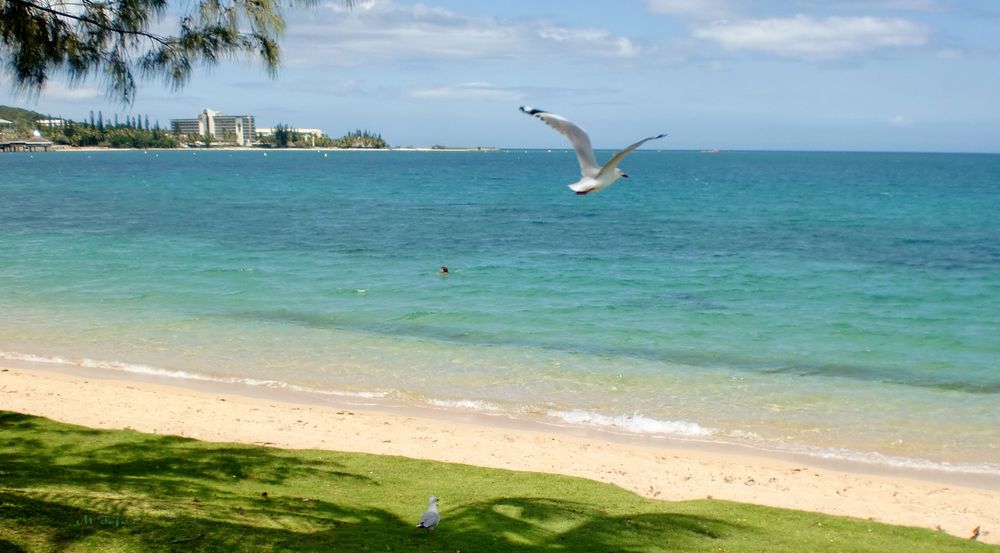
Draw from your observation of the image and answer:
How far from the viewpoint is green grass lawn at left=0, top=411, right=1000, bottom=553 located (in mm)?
6516

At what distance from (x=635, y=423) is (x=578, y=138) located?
243 inches

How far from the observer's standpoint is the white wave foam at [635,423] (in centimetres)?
1381

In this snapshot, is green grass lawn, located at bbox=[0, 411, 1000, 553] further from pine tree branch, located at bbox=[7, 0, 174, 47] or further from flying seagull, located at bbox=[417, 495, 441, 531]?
pine tree branch, located at bbox=[7, 0, 174, 47]

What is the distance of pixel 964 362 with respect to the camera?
18.4 metres

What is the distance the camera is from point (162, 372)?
1714cm

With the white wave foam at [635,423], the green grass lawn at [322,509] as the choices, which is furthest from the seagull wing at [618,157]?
the white wave foam at [635,423]

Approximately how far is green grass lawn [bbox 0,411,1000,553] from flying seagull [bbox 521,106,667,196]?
11.1 ft

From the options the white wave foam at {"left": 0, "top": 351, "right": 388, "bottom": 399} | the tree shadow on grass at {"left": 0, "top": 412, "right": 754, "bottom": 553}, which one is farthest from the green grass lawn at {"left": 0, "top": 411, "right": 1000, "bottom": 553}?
the white wave foam at {"left": 0, "top": 351, "right": 388, "bottom": 399}

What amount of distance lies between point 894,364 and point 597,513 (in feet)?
39.1

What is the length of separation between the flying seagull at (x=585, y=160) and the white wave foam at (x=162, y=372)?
7.57 meters

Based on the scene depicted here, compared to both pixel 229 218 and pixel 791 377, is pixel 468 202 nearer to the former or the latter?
pixel 229 218

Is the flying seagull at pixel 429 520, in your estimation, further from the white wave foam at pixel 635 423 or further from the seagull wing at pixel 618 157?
the white wave foam at pixel 635 423

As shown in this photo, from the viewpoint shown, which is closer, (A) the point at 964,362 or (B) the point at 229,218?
(A) the point at 964,362

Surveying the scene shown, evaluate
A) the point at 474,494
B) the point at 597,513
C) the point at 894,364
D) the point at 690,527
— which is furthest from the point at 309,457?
the point at 894,364
